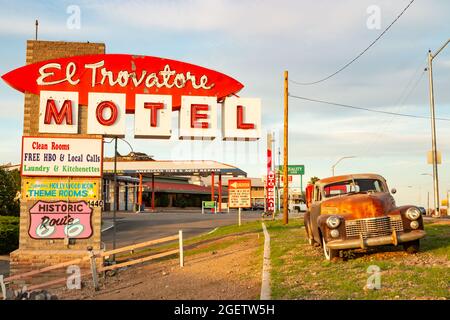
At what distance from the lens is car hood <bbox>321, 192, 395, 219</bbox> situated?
10.7m

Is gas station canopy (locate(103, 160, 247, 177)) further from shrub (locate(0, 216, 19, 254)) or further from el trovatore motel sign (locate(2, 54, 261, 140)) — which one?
el trovatore motel sign (locate(2, 54, 261, 140))

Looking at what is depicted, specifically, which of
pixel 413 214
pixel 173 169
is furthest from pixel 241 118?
pixel 173 169

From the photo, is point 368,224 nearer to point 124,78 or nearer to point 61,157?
point 124,78

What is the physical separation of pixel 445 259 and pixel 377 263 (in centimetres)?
162

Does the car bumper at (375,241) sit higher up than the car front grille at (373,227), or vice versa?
the car front grille at (373,227)

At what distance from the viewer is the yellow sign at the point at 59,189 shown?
16172 mm

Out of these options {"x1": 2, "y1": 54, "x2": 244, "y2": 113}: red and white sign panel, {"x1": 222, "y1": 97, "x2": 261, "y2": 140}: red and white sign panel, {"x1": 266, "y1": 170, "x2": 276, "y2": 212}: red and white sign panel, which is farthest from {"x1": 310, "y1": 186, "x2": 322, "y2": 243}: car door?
Answer: {"x1": 266, "y1": 170, "x2": 276, "y2": 212}: red and white sign panel

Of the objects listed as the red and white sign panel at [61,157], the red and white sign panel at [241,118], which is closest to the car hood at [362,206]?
the red and white sign panel at [241,118]

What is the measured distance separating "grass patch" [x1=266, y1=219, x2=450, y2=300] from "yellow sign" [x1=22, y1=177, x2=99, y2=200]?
674 cm

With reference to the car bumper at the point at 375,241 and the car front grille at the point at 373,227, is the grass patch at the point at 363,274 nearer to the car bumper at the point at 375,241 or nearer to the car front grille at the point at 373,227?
the car bumper at the point at 375,241

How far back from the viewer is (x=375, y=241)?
34.0ft

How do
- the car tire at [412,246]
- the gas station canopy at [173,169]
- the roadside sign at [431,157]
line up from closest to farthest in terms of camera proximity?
the car tire at [412,246]
the roadside sign at [431,157]
the gas station canopy at [173,169]

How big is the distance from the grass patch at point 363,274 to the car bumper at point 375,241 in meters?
0.41
